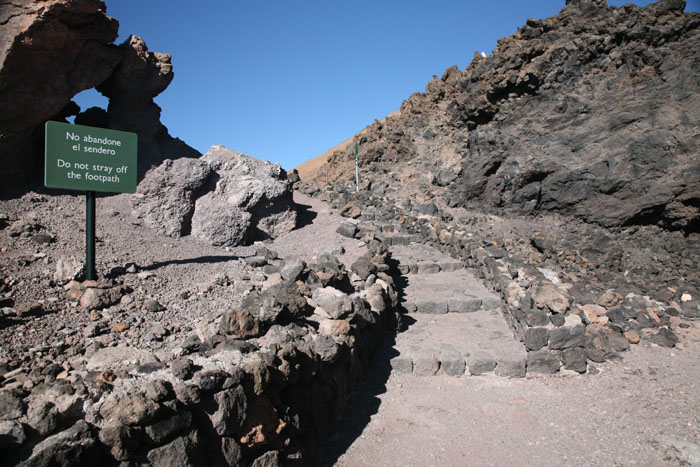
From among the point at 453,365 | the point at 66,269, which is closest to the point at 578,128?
the point at 453,365

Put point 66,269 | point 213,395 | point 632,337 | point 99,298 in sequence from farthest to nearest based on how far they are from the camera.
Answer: point 632,337
point 66,269
point 99,298
point 213,395

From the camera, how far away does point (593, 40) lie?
13383 mm

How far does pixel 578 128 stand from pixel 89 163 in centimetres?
1256

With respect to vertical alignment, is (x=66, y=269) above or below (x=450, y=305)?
above

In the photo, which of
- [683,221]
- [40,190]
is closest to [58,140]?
[40,190]

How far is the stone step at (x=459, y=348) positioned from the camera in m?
6.80

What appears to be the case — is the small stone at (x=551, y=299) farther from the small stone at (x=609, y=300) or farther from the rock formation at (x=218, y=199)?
the rock formation at (x=218, y=199)

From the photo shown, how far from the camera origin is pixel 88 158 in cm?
577

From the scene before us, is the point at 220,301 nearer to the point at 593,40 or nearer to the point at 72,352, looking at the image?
the point at 72,352

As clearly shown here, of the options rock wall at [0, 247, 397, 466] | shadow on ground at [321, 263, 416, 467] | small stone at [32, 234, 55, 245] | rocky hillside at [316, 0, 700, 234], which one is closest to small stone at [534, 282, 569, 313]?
shadow on ground at [321, 263, 416, 467]

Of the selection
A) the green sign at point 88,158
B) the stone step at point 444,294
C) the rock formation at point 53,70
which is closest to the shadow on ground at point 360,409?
the stone step at point 444,294

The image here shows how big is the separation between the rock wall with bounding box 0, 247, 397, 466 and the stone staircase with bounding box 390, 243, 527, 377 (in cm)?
140

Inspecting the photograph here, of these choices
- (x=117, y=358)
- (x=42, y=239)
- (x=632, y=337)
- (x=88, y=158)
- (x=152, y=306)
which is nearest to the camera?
(x=117, y=358)

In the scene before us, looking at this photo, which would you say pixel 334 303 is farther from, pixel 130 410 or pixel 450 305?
pixel 450 305
